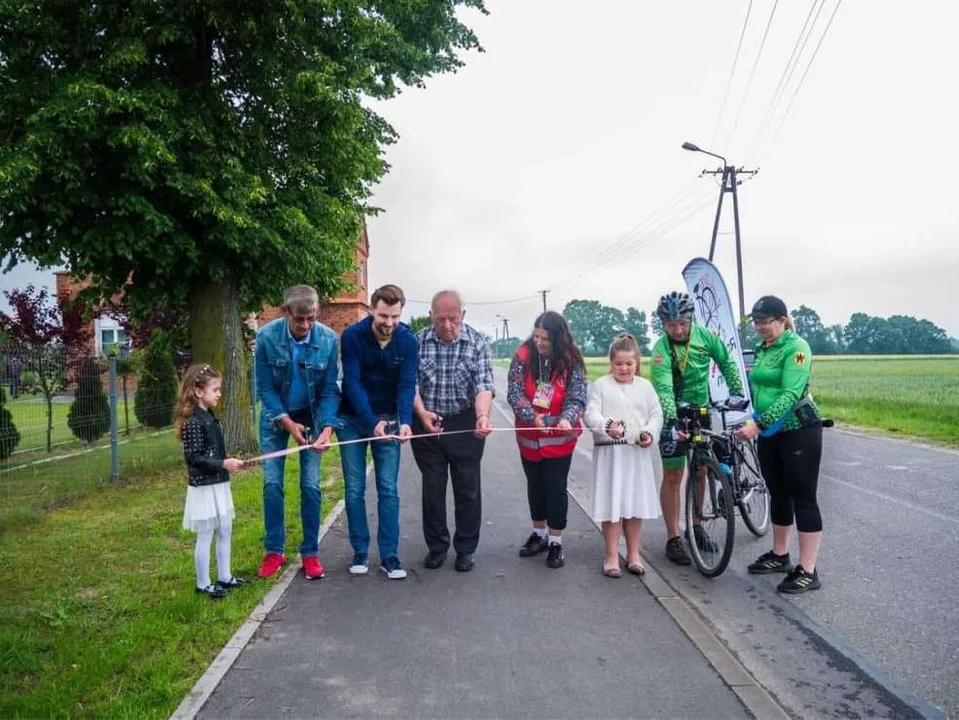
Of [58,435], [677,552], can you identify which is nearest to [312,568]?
[677,552]

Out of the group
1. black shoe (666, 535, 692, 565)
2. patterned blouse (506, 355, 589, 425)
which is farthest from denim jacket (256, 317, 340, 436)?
black shoe (666, 535, 692, 565)

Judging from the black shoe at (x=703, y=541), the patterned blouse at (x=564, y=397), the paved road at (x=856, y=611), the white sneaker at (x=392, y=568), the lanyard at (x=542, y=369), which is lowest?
the paved road at (x=856, y=611)

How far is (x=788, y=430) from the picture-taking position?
507 cm

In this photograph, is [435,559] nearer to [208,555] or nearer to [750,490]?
[208,555]

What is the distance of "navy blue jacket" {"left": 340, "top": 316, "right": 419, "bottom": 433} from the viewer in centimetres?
539

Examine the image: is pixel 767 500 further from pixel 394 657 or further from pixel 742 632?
pixel 394 657

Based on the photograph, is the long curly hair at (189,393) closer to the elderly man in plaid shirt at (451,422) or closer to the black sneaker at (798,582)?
the elderly man in plaid shirt at (451,422)

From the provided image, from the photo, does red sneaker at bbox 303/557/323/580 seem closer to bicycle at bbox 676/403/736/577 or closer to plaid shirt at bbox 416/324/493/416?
plaid shirt at bbox 416/324/493/416

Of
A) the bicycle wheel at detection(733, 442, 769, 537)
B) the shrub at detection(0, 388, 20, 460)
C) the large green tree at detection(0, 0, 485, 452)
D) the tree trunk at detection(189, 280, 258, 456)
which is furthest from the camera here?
the tree trunk at detection(189, 280, 258, 456)

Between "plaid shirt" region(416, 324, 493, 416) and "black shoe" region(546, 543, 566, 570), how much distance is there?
50.7 inches

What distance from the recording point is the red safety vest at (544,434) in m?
5.63

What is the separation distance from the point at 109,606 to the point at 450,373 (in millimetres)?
2811

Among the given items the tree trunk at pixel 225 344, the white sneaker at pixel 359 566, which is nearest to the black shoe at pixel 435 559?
the white sneaker at pixel 359 566

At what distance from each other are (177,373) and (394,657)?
55.1 feet
